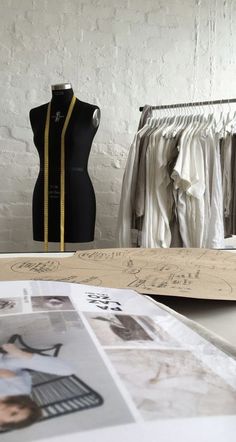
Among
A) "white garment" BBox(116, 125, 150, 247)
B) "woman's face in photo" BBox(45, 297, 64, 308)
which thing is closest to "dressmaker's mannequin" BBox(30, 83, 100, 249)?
"white garment" BBox(116, 125, 150, 247)

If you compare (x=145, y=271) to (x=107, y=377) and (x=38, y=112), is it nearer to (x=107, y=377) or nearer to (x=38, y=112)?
(x=107, y=377)

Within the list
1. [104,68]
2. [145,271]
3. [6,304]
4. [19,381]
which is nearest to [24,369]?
[19,381]

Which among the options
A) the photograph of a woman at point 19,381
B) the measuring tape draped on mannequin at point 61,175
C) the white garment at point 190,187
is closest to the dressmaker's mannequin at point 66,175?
the measuring tape draped on mannequin at point 61,175

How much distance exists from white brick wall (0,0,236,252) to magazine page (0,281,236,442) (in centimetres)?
153

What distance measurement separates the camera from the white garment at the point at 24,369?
0.18m

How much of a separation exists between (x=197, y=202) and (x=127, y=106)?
76 centimetres

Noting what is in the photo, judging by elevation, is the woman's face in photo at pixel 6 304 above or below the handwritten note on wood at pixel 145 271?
above

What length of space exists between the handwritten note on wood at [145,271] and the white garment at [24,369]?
0.19 m

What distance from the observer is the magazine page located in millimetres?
157

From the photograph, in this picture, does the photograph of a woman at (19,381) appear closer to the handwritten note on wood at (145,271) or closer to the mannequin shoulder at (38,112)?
the handwritten note on wood at (145,271)

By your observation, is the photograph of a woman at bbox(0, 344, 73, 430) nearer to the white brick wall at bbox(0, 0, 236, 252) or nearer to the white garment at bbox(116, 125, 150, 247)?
the white garment at bbox(116, 125, 150, 247)

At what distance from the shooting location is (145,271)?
472mm

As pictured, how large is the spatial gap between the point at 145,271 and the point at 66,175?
1.00m

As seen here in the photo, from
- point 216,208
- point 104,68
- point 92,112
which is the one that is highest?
point 104,68
